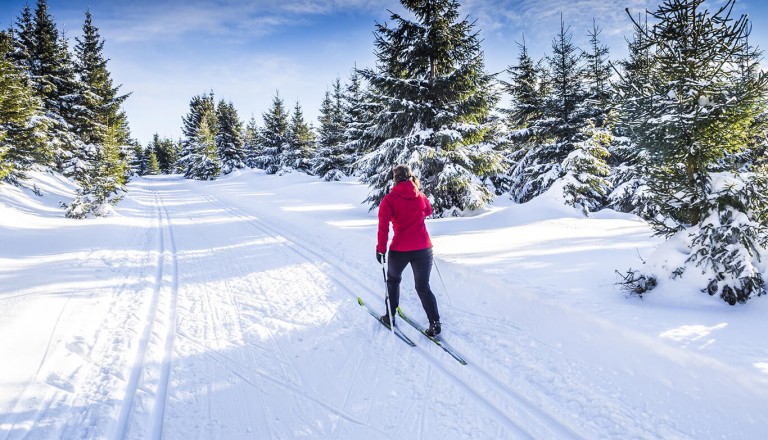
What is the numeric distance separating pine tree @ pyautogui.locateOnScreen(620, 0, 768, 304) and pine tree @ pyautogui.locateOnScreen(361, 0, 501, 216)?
7229 millimetres

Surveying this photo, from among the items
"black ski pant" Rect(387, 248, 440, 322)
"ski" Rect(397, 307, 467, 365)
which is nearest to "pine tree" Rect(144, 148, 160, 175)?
"ski" Rect(397, 307, 467, 365)

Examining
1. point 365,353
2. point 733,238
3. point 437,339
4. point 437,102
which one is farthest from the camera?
point 437,102

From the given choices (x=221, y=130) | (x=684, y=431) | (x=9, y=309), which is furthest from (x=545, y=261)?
(x=221, y=130)

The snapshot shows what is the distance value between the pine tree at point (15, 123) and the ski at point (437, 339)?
13.2 m

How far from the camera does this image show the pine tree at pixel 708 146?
165 inches

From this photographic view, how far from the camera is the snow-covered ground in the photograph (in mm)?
2963

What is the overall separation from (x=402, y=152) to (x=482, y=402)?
995 cm

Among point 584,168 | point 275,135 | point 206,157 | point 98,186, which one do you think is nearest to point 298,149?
point 275,135

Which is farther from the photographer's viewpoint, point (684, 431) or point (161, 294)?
point (161, 294)

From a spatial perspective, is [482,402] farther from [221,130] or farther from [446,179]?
[221,130]

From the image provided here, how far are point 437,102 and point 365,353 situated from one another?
435 inches

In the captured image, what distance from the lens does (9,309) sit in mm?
4898

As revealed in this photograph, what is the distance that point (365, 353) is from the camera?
13.5 ft

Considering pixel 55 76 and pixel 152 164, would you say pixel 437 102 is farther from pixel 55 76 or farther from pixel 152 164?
pixel 152 164
